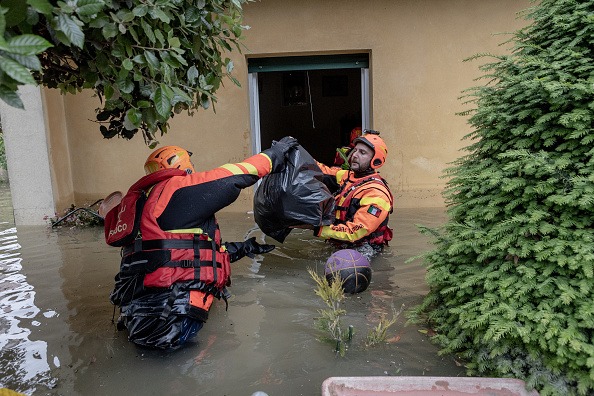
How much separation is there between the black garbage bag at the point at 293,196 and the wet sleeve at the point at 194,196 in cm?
88

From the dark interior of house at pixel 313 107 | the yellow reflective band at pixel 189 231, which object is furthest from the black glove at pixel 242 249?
the dark interior of house at pixel 313 107

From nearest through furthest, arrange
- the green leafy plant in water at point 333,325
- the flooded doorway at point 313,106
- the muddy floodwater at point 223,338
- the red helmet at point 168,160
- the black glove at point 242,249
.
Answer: the muddy floodwater at point 223,338
the green leafy plant in water at point 333,325
the red helmet at point 168,160
the black glove at point 242,249
the flooded doorway at point 313,106

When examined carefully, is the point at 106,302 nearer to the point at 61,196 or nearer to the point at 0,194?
the point at 61,196

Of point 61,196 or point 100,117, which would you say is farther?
point 61,196

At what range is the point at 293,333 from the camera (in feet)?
11.7

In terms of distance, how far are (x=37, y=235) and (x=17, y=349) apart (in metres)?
4.13

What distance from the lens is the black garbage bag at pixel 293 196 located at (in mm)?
4242

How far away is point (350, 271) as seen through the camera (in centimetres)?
420

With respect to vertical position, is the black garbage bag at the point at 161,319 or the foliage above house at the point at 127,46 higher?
the foliage above house at the point at 127,46

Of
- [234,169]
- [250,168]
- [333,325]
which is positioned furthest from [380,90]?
[333,325]

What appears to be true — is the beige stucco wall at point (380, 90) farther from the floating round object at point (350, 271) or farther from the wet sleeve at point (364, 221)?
the floating round object at point (350, 271)

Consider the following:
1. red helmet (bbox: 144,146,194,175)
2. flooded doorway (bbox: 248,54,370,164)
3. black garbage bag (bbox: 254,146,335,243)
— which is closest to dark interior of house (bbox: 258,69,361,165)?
flooded doorway (bbox: 248,54,370,164)

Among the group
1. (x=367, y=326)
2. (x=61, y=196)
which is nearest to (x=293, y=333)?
(x=367, y=326)

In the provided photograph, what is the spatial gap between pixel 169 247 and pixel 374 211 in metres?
2.28
